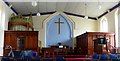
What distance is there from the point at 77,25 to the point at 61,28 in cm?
129

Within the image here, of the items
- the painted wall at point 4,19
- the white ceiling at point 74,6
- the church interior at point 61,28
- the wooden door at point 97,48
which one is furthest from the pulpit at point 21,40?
the wooden door at point 97,48

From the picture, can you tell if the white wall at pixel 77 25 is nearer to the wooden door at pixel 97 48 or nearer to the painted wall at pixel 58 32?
the painted wall at pixel 58 32

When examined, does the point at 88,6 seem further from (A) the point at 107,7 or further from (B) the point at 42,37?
(B) the point at 42,37

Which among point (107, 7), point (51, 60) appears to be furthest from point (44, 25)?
point (51, 60)

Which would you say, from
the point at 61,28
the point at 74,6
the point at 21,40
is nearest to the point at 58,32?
the point at 61,28

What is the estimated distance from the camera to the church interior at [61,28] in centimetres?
1145

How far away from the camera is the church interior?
1145 centimetres

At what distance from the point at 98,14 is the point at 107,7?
96.6 inches

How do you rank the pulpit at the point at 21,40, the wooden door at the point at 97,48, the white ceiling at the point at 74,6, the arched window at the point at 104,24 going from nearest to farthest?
the wooden door at the point at 97,48 < the pulpit at the point at 21,40 < the white ceiling at the point at 74,6 < the arched window at the point at 104,24

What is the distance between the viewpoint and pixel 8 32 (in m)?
11.8

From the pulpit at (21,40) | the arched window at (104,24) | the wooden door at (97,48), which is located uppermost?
the arched window at (104,24)

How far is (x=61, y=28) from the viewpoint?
16.8 metres

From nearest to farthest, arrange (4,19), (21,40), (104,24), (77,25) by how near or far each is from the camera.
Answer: (4,19) < (21,40) < (104,24) < (77,25)

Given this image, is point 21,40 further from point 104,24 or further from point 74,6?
point 104,24
